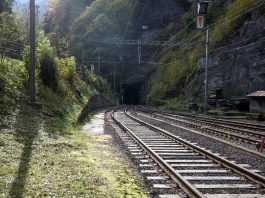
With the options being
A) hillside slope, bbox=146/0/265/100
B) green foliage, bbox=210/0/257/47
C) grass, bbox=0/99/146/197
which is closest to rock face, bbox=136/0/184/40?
hillside slope, bbox=146/0/265/100

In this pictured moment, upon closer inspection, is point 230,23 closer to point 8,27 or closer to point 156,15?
point 8,27

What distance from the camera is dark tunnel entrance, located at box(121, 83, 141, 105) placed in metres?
89.8

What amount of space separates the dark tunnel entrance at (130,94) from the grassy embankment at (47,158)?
70.0 metres

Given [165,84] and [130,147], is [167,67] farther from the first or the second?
[130,147]

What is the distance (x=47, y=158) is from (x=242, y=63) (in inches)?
1320

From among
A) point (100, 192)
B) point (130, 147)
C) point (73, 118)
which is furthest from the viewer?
point (73, 118)

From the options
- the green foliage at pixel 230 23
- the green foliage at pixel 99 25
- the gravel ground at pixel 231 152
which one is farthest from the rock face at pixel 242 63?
the green foliage at pixel 99 25

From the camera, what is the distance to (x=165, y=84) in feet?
204

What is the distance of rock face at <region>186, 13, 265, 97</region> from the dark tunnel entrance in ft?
139

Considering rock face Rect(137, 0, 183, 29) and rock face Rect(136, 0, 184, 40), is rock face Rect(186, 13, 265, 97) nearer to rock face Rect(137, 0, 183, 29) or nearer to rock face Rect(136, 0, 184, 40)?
rock face Rect(136, 0, 184, 40)

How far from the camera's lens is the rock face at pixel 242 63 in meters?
37.7

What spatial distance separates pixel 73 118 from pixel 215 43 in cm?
3141

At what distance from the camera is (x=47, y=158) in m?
10.7

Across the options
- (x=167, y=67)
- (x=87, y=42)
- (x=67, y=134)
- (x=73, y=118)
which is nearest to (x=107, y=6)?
(x=87, y=42)
